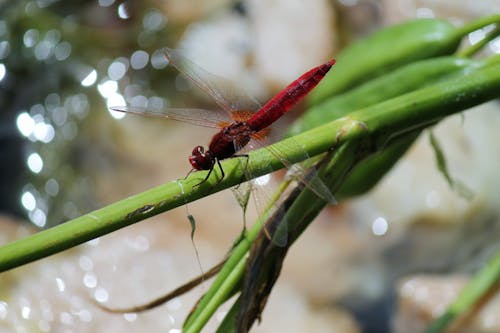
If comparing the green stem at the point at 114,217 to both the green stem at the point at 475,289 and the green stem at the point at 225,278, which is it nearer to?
the green stem at the point at 225,278

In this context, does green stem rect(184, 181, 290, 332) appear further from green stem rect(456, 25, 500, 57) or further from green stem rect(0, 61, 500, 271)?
green stem rect(456, 25, 500, 57)

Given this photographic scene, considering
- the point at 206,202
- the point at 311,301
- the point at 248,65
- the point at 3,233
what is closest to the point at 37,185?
the point at 3,233

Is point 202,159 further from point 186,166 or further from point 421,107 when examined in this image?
point 186,166

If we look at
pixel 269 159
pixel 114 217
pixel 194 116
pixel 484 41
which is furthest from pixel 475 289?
pixel 114 217

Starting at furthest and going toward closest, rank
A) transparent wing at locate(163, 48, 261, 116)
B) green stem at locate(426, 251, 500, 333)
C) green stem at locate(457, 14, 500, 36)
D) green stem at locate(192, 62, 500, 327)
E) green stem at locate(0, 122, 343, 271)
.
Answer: green stem at locate(426, 251, 500, 333)
transparent wing at locate(163, 48, 261, 116)
green stem at locate(457, 14, 500, 36)
green stem at locate(192, 62, 500, 327)
green stem at locate(0, 122, 343, 271)

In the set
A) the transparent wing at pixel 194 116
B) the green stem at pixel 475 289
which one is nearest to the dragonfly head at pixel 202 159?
the transparent wing at pixel 194 116

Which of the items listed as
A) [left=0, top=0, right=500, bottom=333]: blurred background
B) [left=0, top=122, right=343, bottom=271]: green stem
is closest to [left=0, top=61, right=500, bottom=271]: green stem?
[left=0, top=122, right=343, bottom=271]: green stem

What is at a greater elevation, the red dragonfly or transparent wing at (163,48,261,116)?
the red dragonfly
